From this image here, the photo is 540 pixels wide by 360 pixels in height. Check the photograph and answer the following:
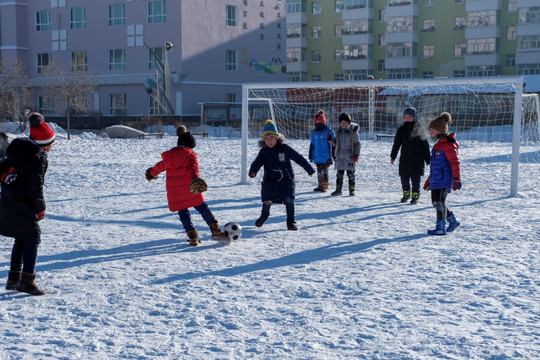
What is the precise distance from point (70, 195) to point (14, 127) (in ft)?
68.2

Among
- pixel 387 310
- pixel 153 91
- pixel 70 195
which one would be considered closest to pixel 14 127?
pixel 153 91

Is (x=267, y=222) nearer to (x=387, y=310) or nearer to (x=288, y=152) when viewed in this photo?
(x=288, y=152)

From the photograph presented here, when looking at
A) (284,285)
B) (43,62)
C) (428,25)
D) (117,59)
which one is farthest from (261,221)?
(428,25)

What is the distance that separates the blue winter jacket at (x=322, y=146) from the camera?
10.4 meters

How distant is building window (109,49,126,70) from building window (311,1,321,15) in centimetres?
1894

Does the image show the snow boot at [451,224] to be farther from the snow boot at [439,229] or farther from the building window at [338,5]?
the building window at [338,5]

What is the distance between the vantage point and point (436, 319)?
418 cm

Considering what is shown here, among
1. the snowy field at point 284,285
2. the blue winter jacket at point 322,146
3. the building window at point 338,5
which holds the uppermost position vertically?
the building window at point 338,5

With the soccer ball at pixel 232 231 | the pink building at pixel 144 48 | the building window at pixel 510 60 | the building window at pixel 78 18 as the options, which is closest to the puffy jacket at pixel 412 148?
the soccer ball at pixel 232 231

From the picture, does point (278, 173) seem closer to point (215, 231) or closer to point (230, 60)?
point (215, 231)

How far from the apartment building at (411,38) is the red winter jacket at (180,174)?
4149 centimetres

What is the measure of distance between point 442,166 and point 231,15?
38613mm

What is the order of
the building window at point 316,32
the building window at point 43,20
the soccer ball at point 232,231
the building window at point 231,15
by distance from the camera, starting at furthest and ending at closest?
the building window at point 316,32
the building window at point 43,20
the building window at point 231,15
the soccer ball at point 232,231

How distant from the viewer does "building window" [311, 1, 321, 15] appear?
53812 mm
